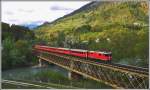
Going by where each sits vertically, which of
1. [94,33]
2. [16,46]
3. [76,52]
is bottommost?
[76,52]

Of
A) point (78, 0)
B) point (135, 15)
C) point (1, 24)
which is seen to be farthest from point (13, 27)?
point (135, 15)

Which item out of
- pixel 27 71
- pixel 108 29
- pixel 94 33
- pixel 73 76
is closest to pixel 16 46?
pixel 27 71

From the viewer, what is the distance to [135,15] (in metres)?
7.47

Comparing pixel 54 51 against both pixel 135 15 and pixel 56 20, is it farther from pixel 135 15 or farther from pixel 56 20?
pixel 135 15

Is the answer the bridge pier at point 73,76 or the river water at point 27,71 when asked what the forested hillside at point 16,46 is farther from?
the bridge pier at point 73,76

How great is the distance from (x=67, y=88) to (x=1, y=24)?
5.35 feet

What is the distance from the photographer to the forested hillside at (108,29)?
727 cm

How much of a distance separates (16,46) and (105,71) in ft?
5.84

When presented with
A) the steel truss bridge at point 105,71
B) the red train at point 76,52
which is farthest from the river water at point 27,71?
the red train at point 76,52

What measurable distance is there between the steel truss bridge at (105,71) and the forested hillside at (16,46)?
0.27 m

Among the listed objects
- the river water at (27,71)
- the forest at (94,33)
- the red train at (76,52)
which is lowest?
the river water at (27,71)

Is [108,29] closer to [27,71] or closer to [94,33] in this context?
[94,33]

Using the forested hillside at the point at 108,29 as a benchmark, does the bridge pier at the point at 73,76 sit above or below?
below

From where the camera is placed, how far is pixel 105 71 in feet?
25.5
